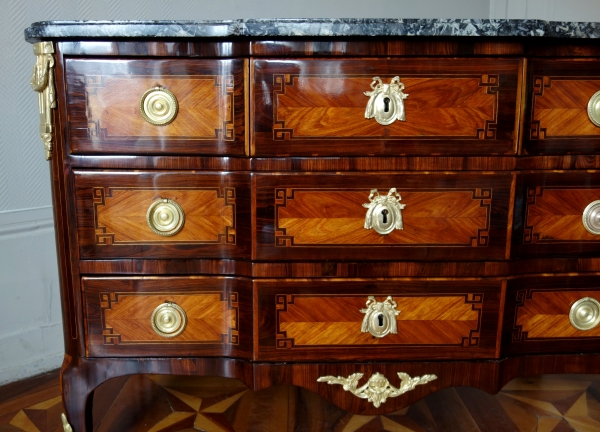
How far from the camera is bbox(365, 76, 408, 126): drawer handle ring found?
75 cm

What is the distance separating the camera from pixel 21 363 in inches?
49.4

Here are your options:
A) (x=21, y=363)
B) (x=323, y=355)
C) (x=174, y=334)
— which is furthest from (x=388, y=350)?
(x=21, y=363)

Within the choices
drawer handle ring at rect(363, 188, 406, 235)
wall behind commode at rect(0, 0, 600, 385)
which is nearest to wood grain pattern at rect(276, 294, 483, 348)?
drawer handle ring at rect(363, 188, 406, 235)

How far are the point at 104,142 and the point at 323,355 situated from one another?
19.4 inches

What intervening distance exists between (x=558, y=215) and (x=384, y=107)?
34 cm

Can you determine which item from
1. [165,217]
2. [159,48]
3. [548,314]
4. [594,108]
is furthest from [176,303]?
[594,108]

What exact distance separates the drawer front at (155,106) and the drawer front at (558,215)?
0.46m

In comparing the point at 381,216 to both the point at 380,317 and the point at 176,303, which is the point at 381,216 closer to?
the point at 380,317

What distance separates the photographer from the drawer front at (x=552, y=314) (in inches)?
32.9

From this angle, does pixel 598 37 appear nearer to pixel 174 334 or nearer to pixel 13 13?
pixel 174 334

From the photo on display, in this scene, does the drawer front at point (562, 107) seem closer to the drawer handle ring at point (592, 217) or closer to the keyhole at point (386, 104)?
the drawer handle ring at point (592, 217)

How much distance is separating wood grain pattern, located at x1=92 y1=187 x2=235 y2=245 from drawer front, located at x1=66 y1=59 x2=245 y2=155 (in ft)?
0.22

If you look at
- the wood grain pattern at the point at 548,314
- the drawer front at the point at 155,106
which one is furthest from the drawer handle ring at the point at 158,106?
the wood grain pattern at the point at 548,314

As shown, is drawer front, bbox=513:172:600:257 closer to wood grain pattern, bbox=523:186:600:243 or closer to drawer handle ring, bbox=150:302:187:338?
wood grain pattern, bbox=523:186:600:243
